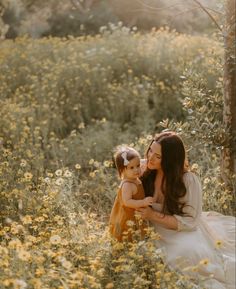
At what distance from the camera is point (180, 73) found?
839cm

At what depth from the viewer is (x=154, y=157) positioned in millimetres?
4102

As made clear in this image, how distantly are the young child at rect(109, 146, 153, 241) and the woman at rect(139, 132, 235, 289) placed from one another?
0.09 meters

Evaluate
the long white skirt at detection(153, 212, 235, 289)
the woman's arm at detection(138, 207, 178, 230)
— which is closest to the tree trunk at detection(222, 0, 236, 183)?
the long white skirt at detection(153, 212, 235, 289)

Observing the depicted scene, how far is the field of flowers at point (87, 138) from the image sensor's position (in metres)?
3.39

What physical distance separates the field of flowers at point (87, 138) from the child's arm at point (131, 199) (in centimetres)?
26

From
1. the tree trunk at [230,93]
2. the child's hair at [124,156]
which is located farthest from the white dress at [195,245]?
the tree trunk at [230,93]

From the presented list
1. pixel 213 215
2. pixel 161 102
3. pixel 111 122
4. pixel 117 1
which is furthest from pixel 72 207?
pixel 117 1

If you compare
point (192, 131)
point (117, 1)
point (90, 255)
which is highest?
point (117, 1)

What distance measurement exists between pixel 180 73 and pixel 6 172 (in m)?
3.92

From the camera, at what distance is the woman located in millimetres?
4016

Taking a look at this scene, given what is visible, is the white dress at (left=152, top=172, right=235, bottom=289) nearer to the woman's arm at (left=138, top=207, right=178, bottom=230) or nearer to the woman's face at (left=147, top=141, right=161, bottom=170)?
the woman's arm at (left=138, top=207, right=178, bottom=230)

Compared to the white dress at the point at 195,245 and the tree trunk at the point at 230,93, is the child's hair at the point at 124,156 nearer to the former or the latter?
the white dress at the point at 195,245

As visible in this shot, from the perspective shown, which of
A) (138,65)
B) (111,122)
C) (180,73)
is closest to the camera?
(111,122)

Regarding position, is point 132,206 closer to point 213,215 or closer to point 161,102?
point 213,215
